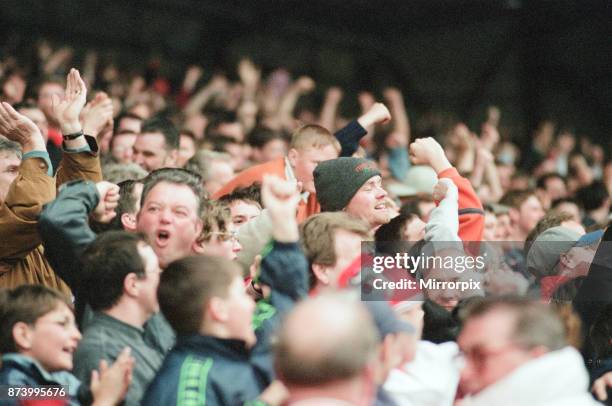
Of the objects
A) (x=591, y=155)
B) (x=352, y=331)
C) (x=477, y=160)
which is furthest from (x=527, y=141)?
(x=352, y=331)

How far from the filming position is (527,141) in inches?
521

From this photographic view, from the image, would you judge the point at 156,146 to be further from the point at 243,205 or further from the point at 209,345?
the point at 209,345

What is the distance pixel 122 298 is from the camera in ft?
12.6

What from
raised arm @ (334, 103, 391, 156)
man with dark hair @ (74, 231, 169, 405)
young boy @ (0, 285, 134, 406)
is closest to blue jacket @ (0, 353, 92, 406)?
young boy @ (0, 285, 134, 406)

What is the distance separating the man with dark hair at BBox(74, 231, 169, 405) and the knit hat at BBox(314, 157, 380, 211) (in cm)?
149

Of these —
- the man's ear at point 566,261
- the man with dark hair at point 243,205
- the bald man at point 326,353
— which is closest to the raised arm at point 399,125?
the man with dark hair at point 243,205

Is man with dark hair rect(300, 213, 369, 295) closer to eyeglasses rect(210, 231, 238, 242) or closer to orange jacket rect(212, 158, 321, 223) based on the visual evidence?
eyeglasses rect(210, 231, 238, 242)

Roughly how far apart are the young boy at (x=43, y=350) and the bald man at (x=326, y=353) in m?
1.06

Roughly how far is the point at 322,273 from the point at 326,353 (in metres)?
1.36

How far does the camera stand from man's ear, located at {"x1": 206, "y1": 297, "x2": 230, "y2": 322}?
11.1 feet

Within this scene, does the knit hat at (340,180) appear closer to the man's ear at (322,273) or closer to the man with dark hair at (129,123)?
the man's ear at (322,273)

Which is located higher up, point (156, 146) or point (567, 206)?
point (156, 146)

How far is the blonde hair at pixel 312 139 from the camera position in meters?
6.13

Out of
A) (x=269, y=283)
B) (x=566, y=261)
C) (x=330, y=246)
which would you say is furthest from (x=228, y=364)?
(x=566, y=261)
